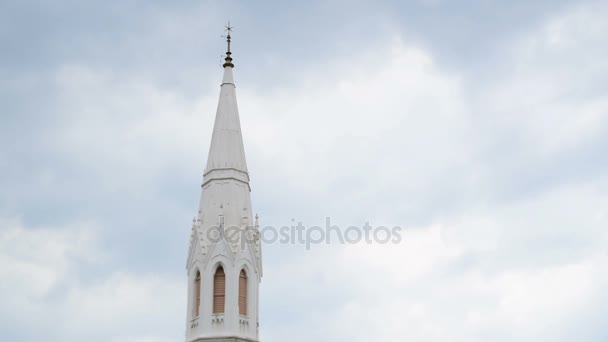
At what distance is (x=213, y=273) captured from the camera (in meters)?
52.9

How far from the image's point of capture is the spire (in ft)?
182

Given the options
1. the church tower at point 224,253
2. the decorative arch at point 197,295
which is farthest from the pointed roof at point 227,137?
the decorative arch at point 197,295

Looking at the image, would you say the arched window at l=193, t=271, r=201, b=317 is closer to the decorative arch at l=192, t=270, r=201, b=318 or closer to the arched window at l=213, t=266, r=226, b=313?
the decorative arch at l=192, t=270, r=201, b=318

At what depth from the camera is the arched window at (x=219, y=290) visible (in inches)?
2057

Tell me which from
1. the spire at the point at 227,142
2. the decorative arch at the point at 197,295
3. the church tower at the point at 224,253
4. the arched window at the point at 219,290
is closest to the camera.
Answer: the church tower at the point at 224,253

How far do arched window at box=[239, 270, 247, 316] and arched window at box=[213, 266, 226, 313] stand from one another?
971mm

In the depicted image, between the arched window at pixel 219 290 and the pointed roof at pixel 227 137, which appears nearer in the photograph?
the arched window at pixel 219 290

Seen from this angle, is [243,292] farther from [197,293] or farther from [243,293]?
[197,293]

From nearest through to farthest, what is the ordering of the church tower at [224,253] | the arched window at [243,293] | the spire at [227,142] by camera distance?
1. the church tower at [224,253]
2. the arched window at [243,293]
3. the spire at [227,142]

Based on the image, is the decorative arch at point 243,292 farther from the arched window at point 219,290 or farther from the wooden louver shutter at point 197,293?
the wooden louver shutter at point 197,293

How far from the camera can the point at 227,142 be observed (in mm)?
56406

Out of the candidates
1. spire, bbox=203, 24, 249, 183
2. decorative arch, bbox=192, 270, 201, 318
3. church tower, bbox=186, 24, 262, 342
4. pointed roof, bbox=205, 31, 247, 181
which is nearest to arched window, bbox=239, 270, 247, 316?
church tower, bbox=186, 24, 262, 342

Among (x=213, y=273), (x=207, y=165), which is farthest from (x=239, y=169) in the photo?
(x=213, y=273)

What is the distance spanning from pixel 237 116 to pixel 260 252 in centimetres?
832
